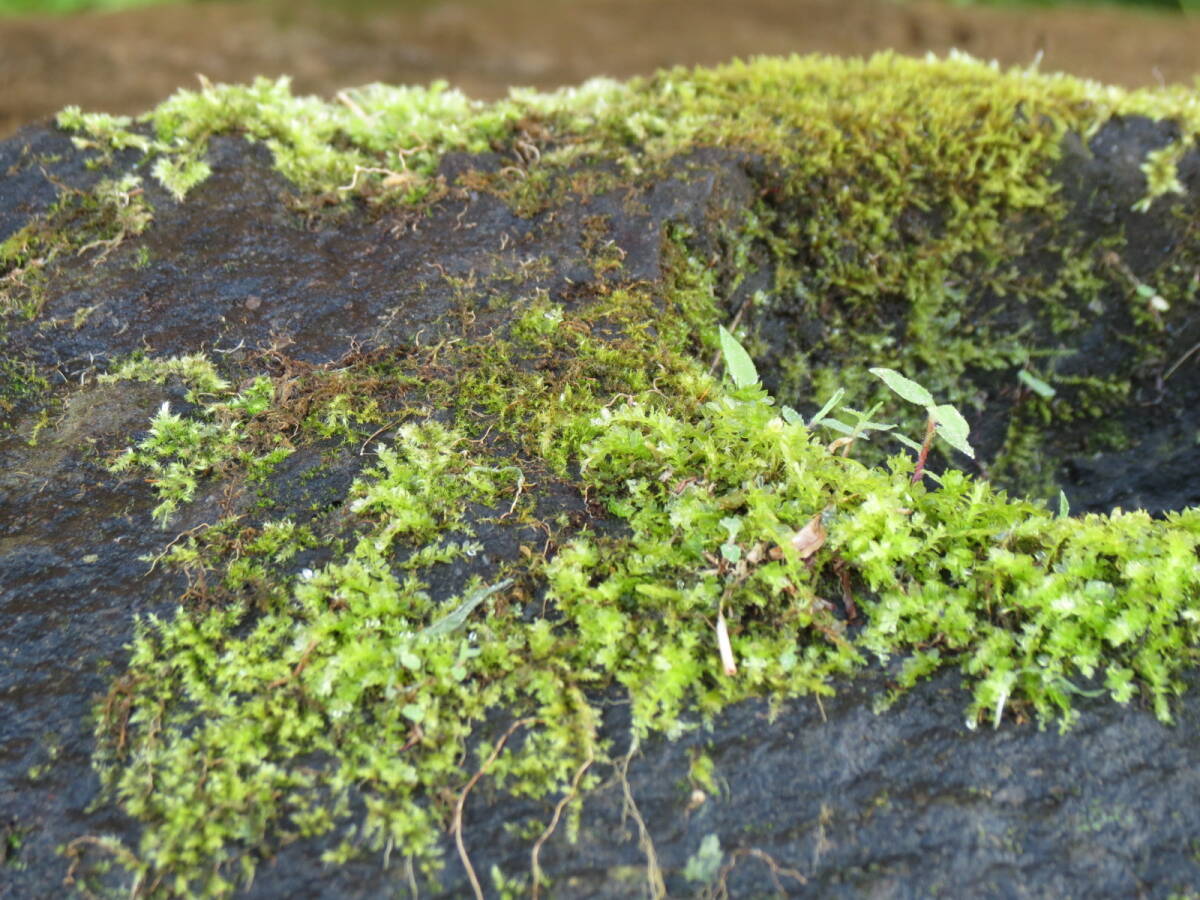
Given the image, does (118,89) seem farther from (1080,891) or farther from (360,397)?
(1080,891)

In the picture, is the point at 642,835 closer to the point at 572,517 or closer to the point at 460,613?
the point at 460,613

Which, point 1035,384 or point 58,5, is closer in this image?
point 1035,384

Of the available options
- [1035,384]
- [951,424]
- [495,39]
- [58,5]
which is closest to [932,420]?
[951,424]

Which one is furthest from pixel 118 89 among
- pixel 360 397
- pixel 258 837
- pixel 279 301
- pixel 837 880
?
pixel 837 880

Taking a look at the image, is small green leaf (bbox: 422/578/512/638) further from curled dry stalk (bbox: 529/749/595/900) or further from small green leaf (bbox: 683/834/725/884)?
small green leaf (bbox: 683/834/725/884)

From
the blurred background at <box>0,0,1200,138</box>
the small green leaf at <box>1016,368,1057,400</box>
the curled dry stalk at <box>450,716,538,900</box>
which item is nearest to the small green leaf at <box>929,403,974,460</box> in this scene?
the curled dry stalk at <box>450,716,538,900</box>

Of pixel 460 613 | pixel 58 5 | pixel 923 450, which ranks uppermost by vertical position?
pixel 58 5

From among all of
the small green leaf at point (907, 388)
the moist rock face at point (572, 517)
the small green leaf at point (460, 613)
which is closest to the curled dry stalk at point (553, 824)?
the moist rock face at point (572, 517)
